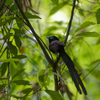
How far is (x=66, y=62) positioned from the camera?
129 cm

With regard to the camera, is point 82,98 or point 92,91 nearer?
point 82,98

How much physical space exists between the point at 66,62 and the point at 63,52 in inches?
6.3

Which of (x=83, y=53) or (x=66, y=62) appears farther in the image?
(x=83, y=53)

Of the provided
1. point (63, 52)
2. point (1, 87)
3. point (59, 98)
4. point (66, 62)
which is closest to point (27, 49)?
point (63, 52)

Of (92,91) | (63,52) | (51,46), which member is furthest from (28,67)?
(92,91)

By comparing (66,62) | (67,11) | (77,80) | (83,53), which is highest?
(67,11)

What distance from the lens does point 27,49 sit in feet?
5.93

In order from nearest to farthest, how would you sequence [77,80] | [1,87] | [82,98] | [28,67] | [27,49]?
[1,87], [77,80], [27,49], [28,67], [82,98]

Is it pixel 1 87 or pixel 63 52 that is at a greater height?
pixel 63 52

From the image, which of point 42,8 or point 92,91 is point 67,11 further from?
point 92,91

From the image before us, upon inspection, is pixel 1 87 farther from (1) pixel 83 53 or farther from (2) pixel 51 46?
(1) pixel 83 53

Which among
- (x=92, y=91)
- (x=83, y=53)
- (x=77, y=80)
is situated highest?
(x=77, y=80)

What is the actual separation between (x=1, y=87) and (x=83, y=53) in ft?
5.91

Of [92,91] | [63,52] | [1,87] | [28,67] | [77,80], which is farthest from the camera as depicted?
[92,91]
